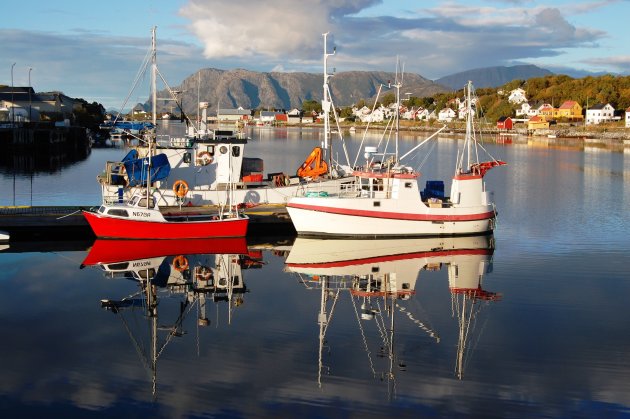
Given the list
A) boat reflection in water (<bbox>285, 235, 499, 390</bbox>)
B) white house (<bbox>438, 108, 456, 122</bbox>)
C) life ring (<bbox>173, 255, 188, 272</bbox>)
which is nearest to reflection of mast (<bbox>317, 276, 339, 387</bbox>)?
boat reflection in water (<bbox>285, 235, 499, 390</bbox>)

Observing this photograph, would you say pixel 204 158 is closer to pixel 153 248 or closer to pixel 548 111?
pixel 153 248

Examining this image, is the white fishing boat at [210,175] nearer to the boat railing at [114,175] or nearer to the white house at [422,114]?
the boat railing at [114,175]

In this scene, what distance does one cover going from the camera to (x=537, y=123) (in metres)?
143

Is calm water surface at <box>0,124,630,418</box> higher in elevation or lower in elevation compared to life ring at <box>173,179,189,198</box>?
lower

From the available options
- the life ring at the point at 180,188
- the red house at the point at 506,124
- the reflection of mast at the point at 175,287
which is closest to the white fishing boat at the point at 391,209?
the reflection of mast at the point at 175,287

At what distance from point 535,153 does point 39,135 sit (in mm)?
55964

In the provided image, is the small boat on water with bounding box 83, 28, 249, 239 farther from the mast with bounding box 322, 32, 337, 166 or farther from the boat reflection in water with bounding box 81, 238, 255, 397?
the mast with bounding box 322, 32, 337, 166

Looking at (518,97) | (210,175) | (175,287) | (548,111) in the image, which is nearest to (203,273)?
(175,287)

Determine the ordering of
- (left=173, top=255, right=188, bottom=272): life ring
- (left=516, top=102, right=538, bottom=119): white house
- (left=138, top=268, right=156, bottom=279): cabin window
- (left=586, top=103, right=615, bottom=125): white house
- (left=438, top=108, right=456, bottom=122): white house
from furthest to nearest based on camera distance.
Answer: (left=438, top=108, right=456, bottom=122): white house → (left=516, top=102, right=538, bottom=119): white house → (left=586, top=103, right=615, bottom=125): white house → (left=173, top=255, right=188, bottom=272): life ring → (left=138, top=268, right=156, bottom=279): cabin window

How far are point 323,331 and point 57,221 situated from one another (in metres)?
14.0

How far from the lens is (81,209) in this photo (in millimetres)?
27172

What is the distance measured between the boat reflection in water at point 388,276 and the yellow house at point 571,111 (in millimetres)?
128705

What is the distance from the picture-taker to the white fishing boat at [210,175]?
91.4 ft

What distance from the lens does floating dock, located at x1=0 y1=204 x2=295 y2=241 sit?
2588 cm
